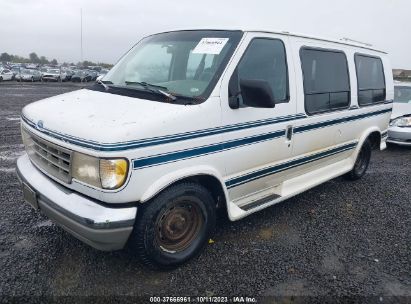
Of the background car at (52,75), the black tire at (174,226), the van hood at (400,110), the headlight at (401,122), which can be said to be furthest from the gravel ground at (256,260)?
the background car at (52,75)

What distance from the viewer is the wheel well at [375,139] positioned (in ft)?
19.7

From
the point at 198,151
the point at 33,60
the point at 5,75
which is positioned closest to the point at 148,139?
the point at 198,151

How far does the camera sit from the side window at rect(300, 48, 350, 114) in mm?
4199

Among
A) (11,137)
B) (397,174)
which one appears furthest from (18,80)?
(397,174)

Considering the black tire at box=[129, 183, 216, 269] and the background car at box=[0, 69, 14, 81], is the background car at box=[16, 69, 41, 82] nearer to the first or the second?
the background car at box=[0, 69, 14, 81]

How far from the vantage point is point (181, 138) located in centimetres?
296

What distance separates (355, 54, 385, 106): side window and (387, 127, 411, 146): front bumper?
304 centimetres

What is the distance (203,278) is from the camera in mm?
3217

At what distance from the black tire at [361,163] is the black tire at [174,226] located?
137 inches

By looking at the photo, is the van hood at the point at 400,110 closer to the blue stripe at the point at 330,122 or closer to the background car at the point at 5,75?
the blue stripe at the point at 330,122

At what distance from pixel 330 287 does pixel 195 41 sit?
2.66 metres

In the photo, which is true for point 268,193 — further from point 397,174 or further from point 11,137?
point 11,137

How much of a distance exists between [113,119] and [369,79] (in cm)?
432

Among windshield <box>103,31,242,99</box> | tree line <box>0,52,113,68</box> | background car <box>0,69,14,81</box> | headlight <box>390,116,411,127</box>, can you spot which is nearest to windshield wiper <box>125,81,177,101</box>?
windshield <box>103,31,242,99</box>
